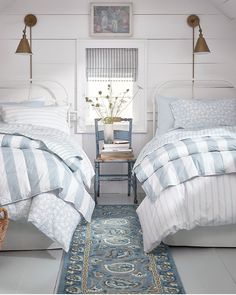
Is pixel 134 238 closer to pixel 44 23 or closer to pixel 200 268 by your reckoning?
pixel 200 268

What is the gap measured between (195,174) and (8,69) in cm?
271

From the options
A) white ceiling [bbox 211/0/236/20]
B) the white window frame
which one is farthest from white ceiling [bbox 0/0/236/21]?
the white window frame

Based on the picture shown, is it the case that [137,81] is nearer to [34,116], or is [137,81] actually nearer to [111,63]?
[111,63]

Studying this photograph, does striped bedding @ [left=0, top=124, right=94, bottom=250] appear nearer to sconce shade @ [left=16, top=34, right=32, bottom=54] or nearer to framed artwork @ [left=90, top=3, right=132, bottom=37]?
sconce shade @ [left=16, top=34, right=32, bottom=54]

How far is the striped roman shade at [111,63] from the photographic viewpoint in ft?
16.5

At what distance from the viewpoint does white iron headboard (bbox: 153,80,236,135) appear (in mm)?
5066

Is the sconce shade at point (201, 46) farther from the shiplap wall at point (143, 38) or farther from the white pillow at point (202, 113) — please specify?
the white pillow at point (202, 113)

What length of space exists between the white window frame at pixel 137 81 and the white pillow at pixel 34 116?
20.0 inches

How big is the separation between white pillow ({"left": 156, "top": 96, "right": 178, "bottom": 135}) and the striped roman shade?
0.43 metres

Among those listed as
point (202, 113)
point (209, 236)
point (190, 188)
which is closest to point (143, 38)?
point (202, 113)

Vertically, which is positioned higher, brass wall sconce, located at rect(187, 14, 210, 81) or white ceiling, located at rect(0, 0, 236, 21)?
white ceiling, located at rect(0, 0, 236, 21)

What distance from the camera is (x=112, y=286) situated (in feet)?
8.33

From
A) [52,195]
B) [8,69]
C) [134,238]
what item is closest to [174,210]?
[134,238]

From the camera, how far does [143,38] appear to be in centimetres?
499
